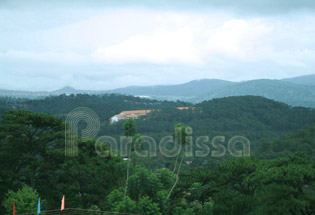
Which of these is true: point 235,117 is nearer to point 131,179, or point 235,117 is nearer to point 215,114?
point 215,114

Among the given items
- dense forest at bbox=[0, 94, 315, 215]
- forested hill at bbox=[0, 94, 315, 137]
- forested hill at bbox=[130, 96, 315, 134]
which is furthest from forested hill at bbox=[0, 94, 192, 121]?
dense forest at bbox=[0, 94, 315, 215]

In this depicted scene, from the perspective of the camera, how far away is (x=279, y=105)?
4269 inches

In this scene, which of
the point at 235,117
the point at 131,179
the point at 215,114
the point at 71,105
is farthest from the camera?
the point at 71,105

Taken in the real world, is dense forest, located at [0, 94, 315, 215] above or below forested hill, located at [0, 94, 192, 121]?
below

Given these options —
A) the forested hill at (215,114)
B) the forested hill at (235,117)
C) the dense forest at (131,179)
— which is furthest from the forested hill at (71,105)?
the dense forest at (131,179)

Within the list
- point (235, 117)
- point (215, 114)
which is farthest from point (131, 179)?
point (235, 117)

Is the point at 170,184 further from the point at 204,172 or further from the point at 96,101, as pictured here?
the point at 96,101

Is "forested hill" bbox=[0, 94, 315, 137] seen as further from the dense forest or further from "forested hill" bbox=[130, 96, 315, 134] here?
the dense forest

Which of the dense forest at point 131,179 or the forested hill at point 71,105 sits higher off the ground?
the forested hill at point 71,105

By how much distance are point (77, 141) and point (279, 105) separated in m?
95.4

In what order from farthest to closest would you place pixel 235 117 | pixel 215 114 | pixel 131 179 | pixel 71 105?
pixel 71 105 → pixel 235 117 → pixel 215 114 → pixel 131 179

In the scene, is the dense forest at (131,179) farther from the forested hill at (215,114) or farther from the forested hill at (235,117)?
the forested hill at (235,117)

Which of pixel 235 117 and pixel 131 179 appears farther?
pixel 235 117

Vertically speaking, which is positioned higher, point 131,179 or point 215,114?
point 215,114
